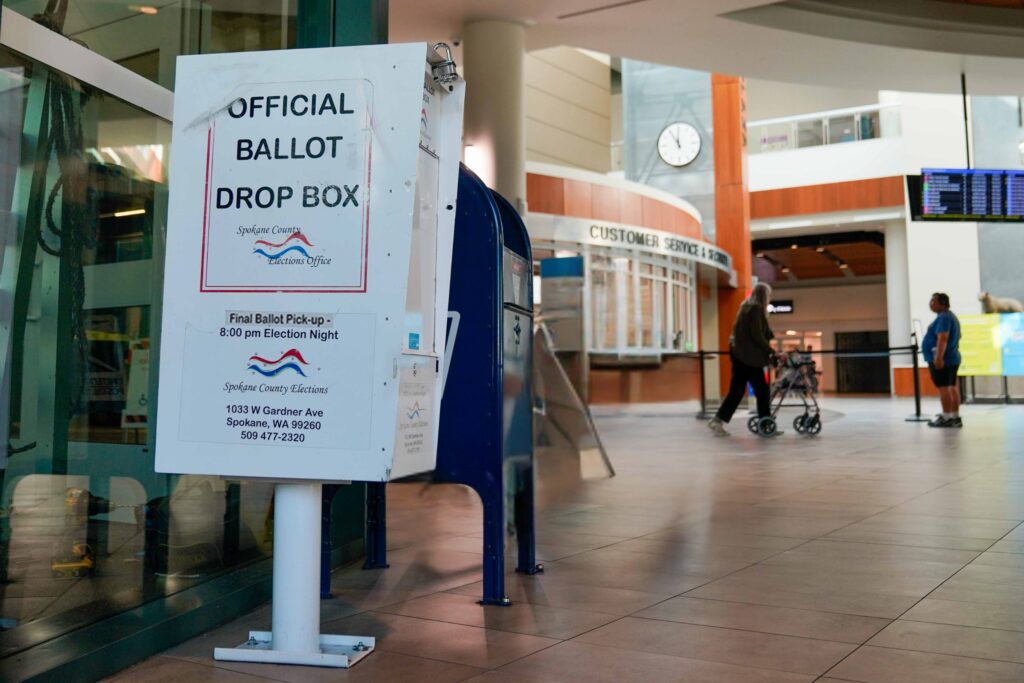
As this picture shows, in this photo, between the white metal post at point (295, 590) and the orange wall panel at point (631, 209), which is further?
the orange wall panel at point (631, 209)

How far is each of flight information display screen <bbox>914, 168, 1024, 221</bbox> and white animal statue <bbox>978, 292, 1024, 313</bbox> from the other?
280 inches

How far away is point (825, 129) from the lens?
22.9 m

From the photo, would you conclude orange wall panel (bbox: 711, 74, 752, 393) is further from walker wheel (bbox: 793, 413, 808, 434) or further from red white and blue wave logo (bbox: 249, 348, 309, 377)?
red white and blue wave logo (bbox: 249, 348, 309, 377)

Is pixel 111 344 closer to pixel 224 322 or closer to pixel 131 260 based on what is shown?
pixel 131 260

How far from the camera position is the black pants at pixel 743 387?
9.09 metres

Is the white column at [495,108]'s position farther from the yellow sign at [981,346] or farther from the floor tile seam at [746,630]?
the yellow sign at [981,346]

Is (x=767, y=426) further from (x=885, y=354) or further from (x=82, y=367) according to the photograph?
(x=82, y=367)

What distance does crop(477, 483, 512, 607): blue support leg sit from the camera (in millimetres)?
2820

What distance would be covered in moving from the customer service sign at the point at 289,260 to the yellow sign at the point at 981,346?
58.8 ft

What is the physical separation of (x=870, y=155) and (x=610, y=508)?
20.0 metres

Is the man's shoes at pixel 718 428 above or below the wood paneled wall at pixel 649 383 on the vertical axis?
below

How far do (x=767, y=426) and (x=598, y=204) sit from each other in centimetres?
747

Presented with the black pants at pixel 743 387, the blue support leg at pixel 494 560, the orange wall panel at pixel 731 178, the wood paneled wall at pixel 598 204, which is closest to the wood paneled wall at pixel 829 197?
the orange wall panel at pixel 731 178

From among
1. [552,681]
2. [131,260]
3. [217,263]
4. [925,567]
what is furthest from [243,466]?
[925,567]
